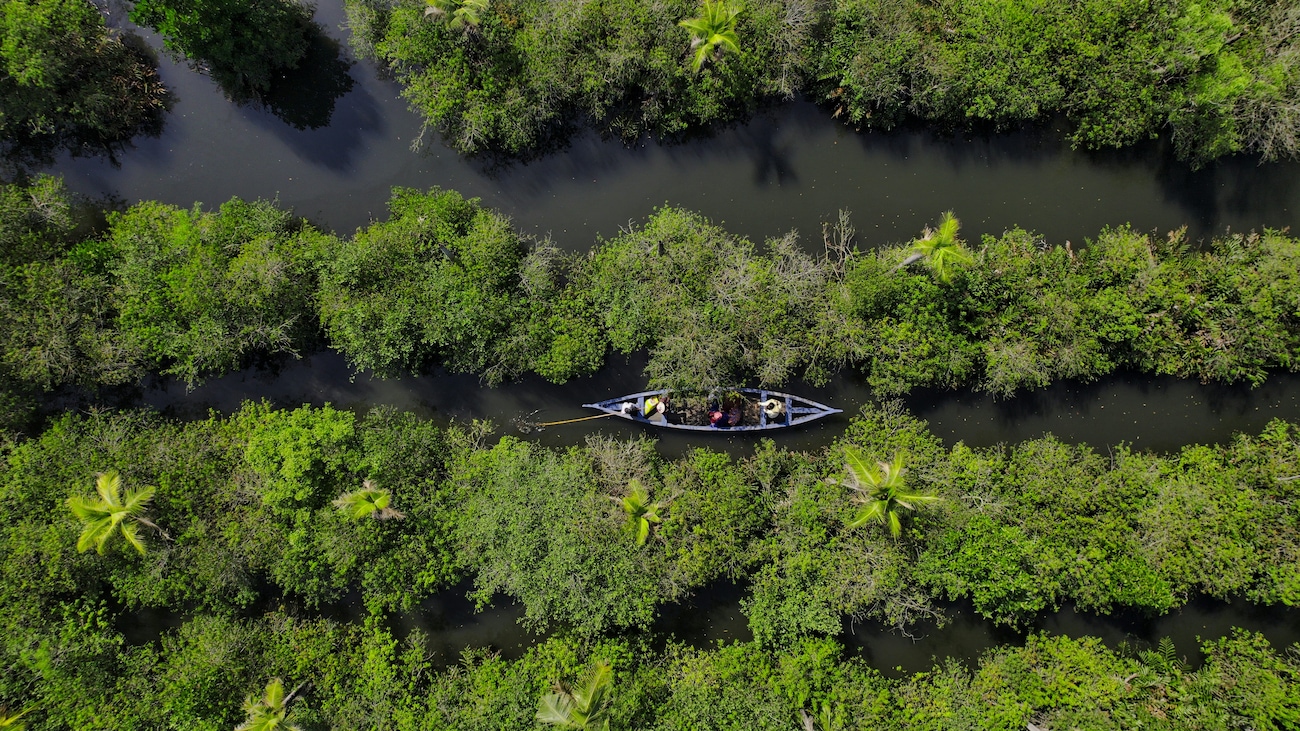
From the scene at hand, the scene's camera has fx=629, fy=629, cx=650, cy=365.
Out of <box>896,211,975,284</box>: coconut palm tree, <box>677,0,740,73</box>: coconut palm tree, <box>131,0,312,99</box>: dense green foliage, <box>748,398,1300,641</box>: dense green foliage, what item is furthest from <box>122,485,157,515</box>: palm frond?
<box>896,211,975,284</box>: coconut palm tree

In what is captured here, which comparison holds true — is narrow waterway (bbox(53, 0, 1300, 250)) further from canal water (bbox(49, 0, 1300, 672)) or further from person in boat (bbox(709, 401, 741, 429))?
person in boat (bbox(709, 401, 741, 429))

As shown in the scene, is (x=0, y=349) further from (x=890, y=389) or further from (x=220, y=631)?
(x=890, y=389)

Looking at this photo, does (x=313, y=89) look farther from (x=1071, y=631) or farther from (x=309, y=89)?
(x=1071, y=631)

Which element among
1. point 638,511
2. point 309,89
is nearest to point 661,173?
point 638,511

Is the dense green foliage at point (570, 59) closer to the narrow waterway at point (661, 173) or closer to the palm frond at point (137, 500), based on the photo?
the narrow waterway at point (661, 173)

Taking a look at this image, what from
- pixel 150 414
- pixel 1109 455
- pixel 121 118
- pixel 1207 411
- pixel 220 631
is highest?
pixel 121 118

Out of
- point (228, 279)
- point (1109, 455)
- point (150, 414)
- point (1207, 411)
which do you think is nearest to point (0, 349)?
point (150, 414)
